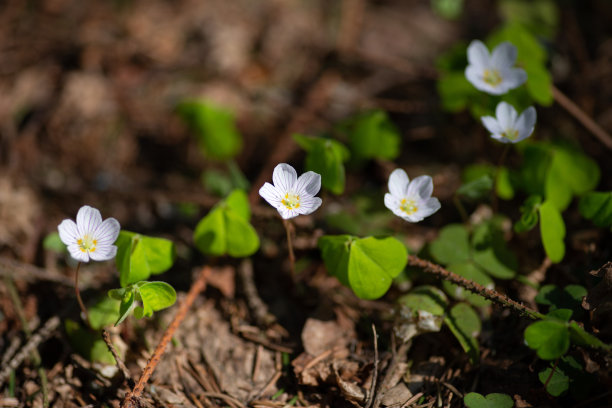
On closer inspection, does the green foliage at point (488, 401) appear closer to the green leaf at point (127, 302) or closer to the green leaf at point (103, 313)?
the green leaf at point (127, 302)

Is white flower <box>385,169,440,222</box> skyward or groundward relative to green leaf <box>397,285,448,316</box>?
skyward

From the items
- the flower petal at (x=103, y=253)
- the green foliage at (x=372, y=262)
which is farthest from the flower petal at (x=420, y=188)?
the flower petal at (x=103, y=253)

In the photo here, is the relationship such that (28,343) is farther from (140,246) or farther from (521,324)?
(521,324)

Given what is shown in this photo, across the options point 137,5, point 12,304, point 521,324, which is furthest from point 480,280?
point 137,5

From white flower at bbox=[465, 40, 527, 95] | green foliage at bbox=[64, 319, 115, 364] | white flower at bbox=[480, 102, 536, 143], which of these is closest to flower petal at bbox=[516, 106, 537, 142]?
white flower at bbox=[480, 102, 536, 143]

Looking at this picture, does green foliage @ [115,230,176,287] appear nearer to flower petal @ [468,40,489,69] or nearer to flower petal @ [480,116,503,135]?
flower petal @ [480,116,503,135]

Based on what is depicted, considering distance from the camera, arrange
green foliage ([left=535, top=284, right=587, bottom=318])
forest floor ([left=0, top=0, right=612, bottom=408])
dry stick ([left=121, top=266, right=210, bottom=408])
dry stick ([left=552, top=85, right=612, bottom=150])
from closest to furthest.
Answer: dry stick ([left=121, top=266, right=210, bottom=408]), green foliage ([left=535, top=284, right=587, bottom=318]), forest floor ([left=0, top=0, right=612, bottom=408]), dry stick ([left=552, top=85, right=612, bottom=150])

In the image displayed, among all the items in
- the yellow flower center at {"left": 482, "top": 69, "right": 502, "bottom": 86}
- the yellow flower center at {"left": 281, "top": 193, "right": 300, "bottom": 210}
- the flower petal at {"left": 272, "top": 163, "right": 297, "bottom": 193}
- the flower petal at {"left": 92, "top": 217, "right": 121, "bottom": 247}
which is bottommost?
the flower petal at {"left": 92, "top": 217, "right": 121, "bottom": 247}

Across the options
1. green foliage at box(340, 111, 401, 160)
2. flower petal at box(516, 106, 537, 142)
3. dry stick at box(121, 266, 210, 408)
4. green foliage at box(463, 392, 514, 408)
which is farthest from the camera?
green foliage at box(340, 111, 401, 160)
